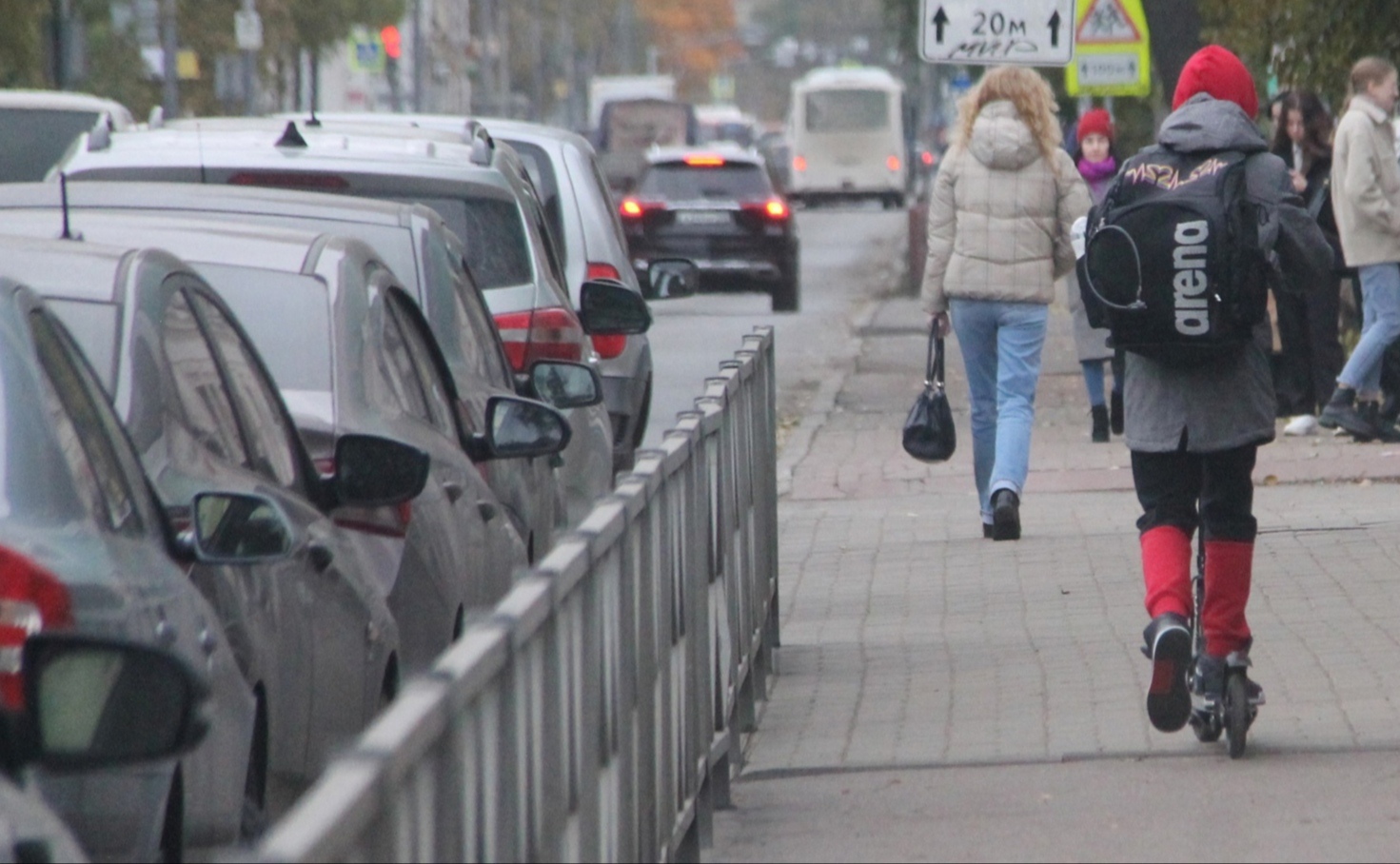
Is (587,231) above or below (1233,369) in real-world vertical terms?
below

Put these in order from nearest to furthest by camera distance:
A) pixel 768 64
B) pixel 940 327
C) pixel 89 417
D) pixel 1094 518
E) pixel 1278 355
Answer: pixel 89 417
pixel 940 327
pixel 1094 518
pixel 1278 355
pixel 768 64

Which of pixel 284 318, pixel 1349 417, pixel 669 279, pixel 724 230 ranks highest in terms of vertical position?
pixel 284 318

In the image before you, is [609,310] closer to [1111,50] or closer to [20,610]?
[20,610]

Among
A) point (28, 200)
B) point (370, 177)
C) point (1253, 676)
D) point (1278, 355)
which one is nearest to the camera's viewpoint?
point (28, 200)

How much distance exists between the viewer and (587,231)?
463 inches

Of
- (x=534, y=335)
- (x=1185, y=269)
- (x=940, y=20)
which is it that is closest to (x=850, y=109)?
(x=940, y=20)

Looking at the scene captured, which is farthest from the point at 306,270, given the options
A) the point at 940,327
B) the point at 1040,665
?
the point at 940,327

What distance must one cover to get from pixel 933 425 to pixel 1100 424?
475 centimetres

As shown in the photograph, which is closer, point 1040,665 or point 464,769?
point 464,769

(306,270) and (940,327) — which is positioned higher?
(306,270)

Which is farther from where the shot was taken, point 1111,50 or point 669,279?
point 1111,50

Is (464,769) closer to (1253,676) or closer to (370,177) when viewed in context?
(1253,676)

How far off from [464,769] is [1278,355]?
43.3ft

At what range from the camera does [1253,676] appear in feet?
26.2
